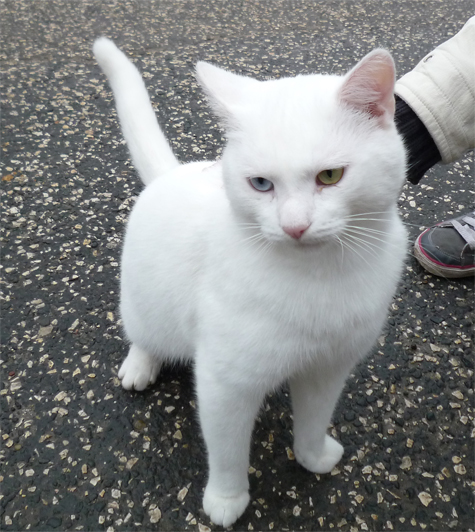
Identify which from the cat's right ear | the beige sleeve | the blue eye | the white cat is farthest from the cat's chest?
the beige sleeve

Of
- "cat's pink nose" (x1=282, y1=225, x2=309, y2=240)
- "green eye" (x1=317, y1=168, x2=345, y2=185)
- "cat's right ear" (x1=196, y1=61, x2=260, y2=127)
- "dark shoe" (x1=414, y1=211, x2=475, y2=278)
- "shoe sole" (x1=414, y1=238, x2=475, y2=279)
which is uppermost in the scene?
"cat's right ear" (x1=196, y1=61, x2=260, y2=127)

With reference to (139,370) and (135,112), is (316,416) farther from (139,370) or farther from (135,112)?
(135,112)

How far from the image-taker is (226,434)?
3.00 ft

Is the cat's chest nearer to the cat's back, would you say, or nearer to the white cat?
the white cat

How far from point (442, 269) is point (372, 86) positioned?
104 cm

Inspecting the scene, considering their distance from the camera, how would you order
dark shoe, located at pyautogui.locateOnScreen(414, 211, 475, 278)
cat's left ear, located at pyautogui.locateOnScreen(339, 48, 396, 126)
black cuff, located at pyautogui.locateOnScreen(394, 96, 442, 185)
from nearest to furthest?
cat's left ear, located at pyautogui.locateOnScreen(339, 48, 396, 126)
black cuff, located at pyautogui.locateOnScreen(394, 96, 442, 185)
dark shoe, located at pyautogui.locateOnScreen(414, 211, 475, 278)

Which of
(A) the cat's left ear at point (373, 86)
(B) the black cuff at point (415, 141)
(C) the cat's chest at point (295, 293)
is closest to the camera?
(A) the cat's left ear at point (373, 86)

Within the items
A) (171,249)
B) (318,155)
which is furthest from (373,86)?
(171,249)

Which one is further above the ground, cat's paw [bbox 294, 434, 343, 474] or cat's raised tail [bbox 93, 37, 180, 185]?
cat's raised tail [bbox 93, 37, 180, 185]

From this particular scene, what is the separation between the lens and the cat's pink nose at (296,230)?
26.5 inches

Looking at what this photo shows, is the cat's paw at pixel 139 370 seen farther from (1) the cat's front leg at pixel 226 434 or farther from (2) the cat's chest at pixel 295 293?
(2) the cat's chest at pixel 295 293

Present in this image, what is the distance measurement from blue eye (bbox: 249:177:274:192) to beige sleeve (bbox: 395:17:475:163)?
647 mm

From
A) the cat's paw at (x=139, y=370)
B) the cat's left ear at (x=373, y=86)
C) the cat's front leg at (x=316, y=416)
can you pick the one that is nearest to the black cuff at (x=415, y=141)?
the cat's left ear at (x=373, y=86)

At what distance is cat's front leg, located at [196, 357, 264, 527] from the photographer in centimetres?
88
